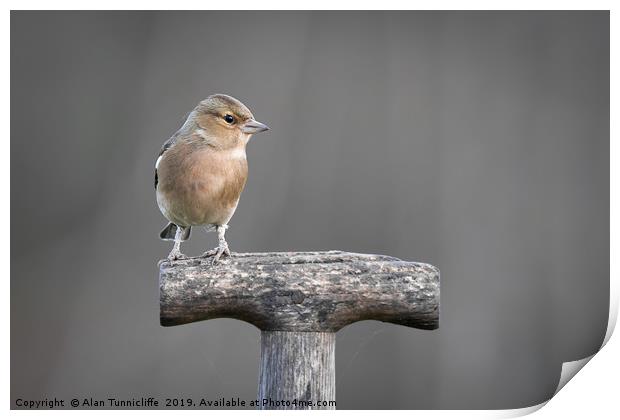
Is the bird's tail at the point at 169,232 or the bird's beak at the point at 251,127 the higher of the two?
the bird's beak at the point at 251,127

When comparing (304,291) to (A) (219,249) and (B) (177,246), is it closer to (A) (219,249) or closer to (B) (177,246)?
(A) (219,249)

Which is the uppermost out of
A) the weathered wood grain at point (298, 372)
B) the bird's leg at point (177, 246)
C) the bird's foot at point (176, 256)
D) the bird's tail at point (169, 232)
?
the bird's tail at point (169, 232)

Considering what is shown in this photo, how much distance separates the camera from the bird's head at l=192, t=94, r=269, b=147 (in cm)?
278

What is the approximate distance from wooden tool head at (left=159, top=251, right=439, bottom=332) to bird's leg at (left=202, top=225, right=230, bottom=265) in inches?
2.4

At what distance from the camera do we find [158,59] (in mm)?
3426

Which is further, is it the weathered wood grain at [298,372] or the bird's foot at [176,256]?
the bird's foot at [176,256]

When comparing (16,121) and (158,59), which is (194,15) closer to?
(158,59)

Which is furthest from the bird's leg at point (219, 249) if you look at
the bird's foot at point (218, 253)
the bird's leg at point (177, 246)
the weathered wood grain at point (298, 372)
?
the weathered wood grain at point (298, 372)

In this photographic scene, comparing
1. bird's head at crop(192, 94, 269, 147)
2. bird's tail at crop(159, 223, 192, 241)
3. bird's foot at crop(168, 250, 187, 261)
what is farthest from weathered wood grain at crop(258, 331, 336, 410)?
bird's tail at crop(159, 223, 192, 241)

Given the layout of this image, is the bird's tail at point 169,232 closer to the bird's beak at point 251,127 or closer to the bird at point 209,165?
the bird at point 209,165

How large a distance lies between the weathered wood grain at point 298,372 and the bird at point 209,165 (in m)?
0.49

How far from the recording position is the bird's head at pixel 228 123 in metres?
2.78

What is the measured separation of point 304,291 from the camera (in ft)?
7.81

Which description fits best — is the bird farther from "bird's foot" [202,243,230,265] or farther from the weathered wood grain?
the weathered wood grain
